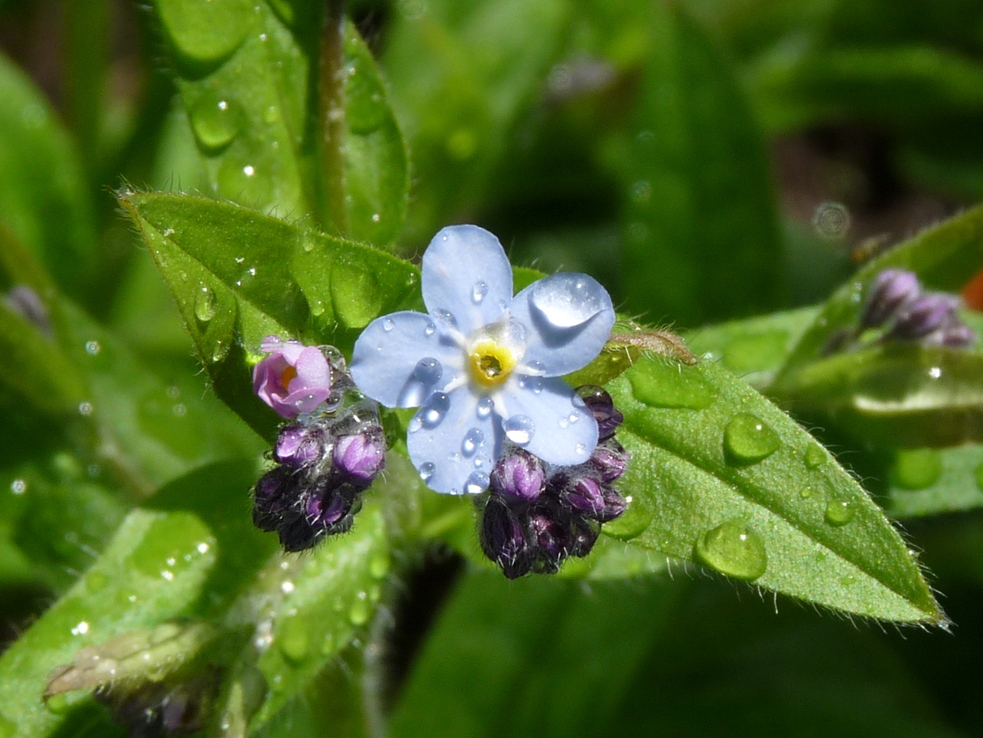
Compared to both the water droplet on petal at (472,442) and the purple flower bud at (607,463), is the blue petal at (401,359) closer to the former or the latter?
the water droplet on petal at (472,442)

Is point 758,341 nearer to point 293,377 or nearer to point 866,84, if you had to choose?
point 293,377

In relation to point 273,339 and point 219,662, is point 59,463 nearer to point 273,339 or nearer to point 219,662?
point 219,662

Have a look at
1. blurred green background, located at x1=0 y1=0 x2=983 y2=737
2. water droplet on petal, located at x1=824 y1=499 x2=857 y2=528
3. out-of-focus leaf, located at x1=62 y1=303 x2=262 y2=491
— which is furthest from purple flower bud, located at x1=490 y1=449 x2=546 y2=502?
out-of-focus leaf, located at x1=62 y1=303 x2=262 y2=491

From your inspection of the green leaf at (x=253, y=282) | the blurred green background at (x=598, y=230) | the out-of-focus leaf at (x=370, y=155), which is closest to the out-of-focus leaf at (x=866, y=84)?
the blurred green background at (x=598, y=230)

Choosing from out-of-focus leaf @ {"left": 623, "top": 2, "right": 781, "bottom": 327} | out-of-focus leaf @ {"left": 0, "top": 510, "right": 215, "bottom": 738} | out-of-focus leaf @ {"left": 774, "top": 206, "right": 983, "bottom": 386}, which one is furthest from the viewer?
out-of-focus leaf @ {"left": 623, "top": 2, "right": 781, "bottom": 327}

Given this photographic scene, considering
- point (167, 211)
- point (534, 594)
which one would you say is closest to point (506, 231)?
point (534, 594)

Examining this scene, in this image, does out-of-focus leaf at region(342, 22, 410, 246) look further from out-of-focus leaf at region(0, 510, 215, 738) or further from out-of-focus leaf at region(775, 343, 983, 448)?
out-of-focus leaf at region(775, 343, 983, 448)

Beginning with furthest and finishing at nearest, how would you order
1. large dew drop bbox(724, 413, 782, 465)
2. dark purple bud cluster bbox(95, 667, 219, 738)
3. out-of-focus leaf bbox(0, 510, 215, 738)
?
out-of-focus leaf bbox(0, 510, 215, 738) < dark purple bud cluster bbox(95, 667, 219, 738) < large dew drop bbox(724, 413, 782, 465)

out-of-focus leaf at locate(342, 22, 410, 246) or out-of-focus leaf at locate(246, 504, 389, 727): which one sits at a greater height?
out-of-focus leaf at locate(342, 22, 410, 246)

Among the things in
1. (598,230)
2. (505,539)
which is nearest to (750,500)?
(505,539)
